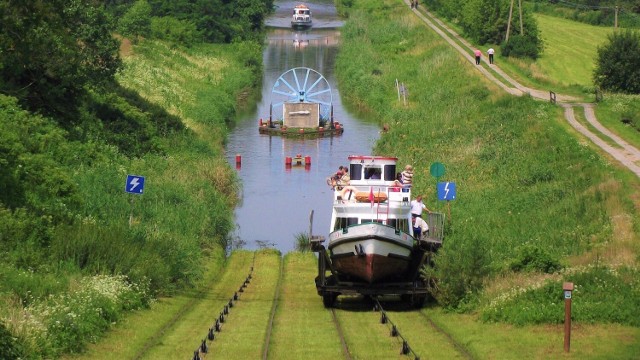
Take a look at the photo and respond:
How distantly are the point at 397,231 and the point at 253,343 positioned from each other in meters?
7.55

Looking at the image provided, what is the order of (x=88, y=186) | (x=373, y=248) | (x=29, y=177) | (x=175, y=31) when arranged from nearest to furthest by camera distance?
(x=373, y=248), (x=29, y=177), (x=88, y=186), (x=175, y=31)

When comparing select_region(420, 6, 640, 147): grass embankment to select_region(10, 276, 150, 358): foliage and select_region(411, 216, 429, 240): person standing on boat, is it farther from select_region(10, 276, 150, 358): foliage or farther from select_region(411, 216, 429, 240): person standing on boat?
select_region(10, 276, 150, 358): foliage

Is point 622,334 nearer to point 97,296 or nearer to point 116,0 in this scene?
point 97,296

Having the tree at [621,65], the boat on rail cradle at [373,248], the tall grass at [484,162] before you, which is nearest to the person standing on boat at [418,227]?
the boat on rail cradle at [373,248]

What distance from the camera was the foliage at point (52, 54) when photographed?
46.2 meters

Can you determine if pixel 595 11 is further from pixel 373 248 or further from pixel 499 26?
pixel 373 248

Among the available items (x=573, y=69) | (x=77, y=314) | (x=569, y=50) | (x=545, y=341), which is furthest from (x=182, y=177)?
(x=569, y=50)

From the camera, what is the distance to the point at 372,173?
40375 millimetres

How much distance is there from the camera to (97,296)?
29562 mm

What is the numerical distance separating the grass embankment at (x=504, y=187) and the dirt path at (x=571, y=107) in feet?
3.51

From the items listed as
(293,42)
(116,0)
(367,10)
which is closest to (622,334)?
(116,0)

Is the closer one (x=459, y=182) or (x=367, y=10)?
(x=459, y=182)

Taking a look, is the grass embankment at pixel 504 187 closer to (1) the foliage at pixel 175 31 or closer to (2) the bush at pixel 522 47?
(2) the bush at pixel 522 47

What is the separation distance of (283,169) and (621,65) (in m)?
26.2
